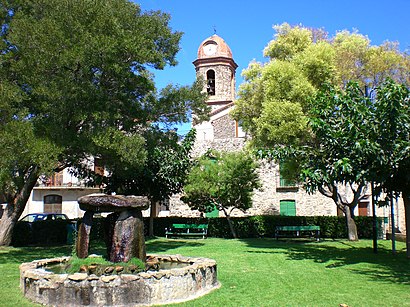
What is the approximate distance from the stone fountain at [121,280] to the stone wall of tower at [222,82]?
28.0 m

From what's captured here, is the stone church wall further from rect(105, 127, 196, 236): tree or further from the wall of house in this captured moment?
the wall of house

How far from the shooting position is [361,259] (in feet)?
40.8

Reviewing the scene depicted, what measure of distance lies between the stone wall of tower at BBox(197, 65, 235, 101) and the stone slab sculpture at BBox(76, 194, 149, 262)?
91.5 ft

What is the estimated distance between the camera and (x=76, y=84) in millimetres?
11797

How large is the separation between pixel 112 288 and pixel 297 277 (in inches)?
174

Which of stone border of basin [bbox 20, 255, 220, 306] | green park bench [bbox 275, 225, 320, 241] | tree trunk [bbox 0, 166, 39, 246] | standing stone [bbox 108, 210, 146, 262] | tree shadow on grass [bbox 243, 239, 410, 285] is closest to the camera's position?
stone border of basin [bbox 20, 255, 220, 306]

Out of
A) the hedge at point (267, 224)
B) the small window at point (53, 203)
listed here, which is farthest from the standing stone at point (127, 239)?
the small window at point (53, 203)

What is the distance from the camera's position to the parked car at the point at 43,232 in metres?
17.5

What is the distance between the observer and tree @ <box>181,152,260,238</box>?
64.5 feet

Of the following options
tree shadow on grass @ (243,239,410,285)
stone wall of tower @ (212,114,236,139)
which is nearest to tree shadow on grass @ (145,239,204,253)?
tree shadow on grass @ (243,239,410,285)

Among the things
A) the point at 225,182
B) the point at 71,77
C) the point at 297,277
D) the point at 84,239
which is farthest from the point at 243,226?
the point at 84,239

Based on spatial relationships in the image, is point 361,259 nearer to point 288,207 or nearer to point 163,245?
point 163,245

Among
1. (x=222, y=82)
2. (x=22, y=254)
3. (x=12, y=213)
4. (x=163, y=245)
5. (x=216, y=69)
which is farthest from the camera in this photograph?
(x=216, y=69)

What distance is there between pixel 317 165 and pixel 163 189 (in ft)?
33.7
